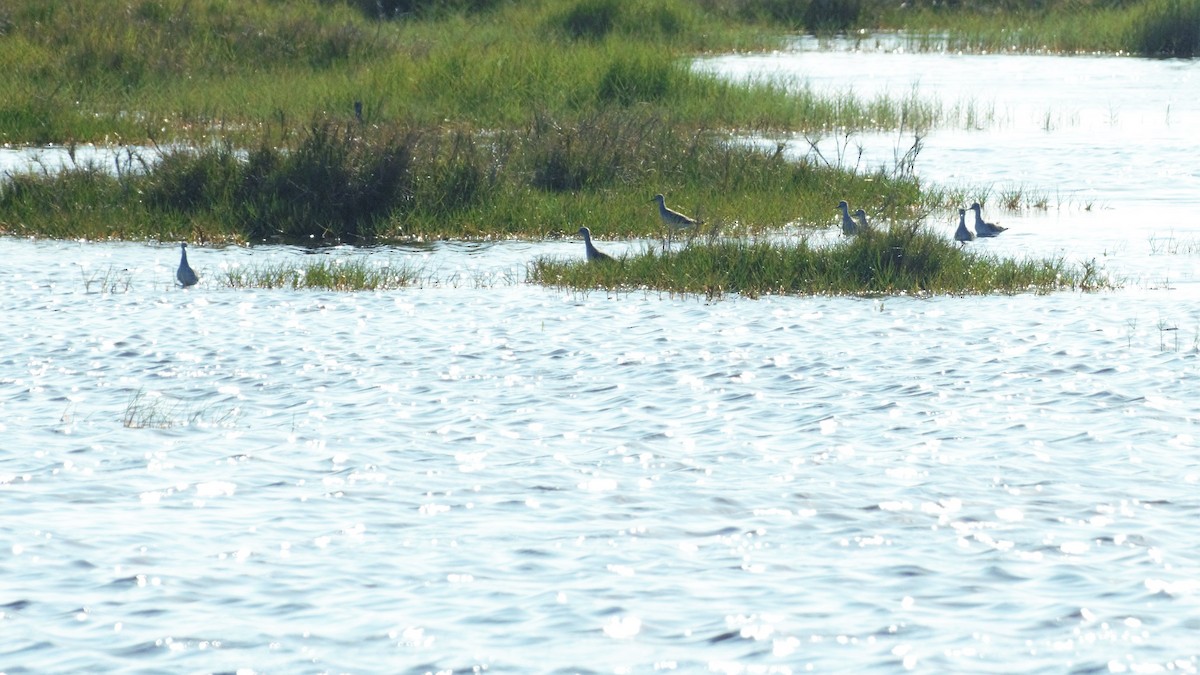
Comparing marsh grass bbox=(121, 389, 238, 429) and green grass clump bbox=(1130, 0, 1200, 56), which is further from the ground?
marsh grass bbox=(121, 389, 238, 429)

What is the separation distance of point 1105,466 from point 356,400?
14.6 feet

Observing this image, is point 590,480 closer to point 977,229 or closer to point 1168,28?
point 977,229

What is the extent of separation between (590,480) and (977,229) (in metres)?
9.88

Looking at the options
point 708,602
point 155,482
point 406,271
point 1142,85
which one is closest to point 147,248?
point 406,271

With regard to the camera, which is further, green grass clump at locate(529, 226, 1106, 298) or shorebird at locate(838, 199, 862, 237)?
shorebird at locate(838, 199, 862, 237)

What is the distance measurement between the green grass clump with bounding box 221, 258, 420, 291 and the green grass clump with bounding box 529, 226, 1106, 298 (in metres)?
1.41

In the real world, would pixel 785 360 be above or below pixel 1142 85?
above

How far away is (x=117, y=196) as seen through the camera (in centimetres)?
1842

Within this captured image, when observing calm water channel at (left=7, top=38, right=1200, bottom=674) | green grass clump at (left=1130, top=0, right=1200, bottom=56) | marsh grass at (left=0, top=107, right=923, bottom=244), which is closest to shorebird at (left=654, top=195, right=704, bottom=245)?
marsh grass at (left=0, top=107, right=923, bottom=244)

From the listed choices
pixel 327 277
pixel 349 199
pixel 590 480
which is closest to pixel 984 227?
pixel 349 199

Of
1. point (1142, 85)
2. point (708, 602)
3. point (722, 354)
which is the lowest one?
point (1142, 85)

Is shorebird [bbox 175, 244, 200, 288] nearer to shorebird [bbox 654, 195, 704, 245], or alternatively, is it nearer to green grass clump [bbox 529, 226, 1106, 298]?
green grass clump [bbox 529, 226, 1106, 298]

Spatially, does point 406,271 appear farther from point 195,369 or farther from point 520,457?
point 520,457

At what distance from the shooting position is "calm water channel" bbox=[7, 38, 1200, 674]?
6.55 meters
